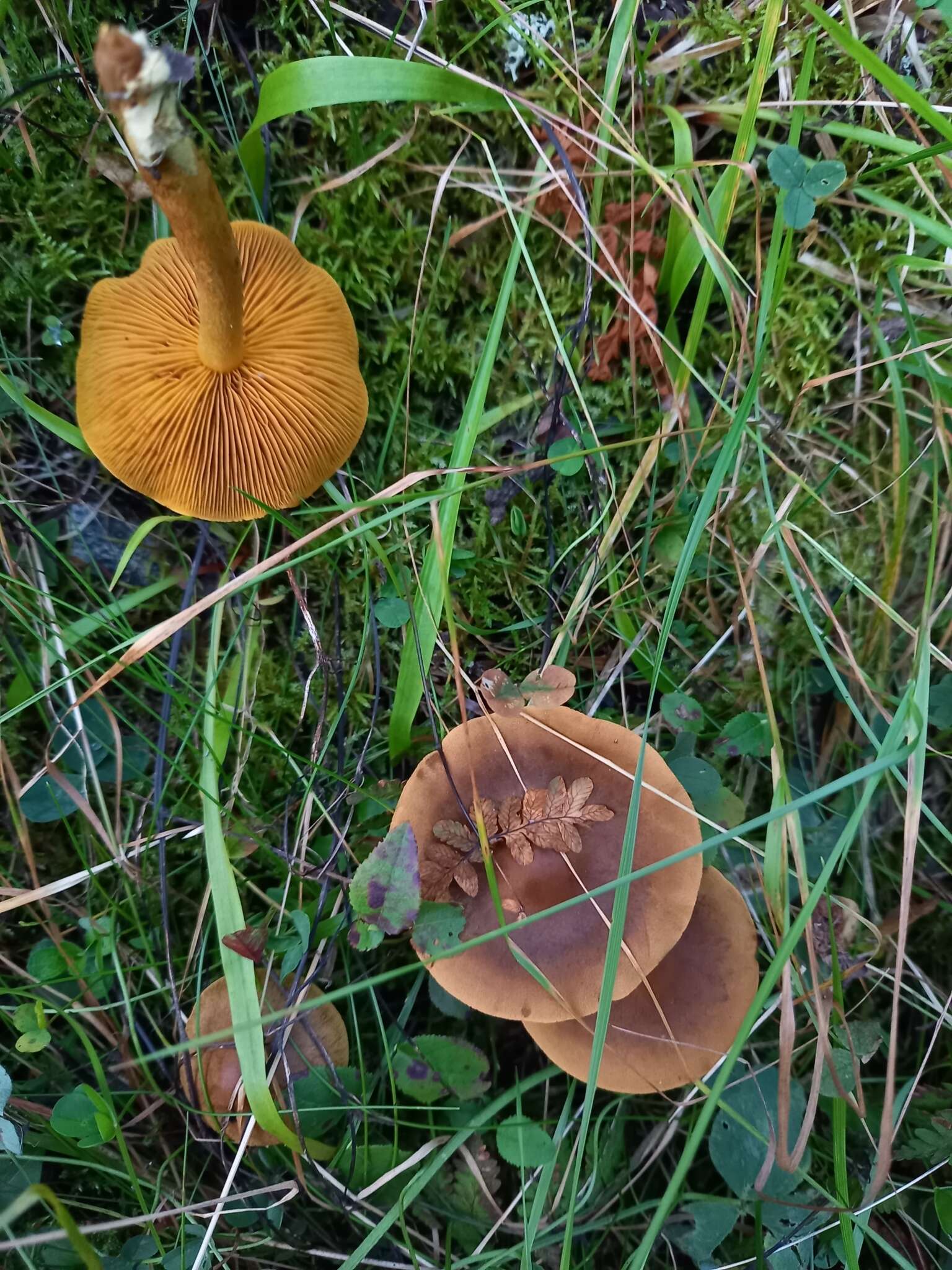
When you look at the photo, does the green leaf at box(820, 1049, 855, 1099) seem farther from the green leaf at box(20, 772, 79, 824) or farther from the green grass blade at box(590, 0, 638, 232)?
the green grass blade at box(590, 0, 638, 232)

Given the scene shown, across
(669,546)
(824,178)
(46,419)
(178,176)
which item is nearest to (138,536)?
(46,419)

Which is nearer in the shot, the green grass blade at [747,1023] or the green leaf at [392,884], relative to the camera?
the green grass blade at [747,1023]

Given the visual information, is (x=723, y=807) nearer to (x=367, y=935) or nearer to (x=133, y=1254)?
(x=367, y=935)

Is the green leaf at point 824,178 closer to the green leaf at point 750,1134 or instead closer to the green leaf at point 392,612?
the green leaf at point 392,612

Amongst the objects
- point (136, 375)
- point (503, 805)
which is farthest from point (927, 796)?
point (136, 375)

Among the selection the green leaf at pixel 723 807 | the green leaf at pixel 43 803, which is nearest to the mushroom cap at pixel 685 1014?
the green leaf at pixel 723 807

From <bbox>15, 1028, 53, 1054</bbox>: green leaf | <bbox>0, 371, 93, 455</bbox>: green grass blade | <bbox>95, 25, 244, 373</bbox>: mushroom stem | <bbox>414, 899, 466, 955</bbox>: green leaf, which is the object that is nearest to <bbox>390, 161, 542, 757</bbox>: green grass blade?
<bbox>414, 899, 466, 955</bbox>: green leaf

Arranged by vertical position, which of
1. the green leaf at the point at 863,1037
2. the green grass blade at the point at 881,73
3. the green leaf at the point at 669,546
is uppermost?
the green grass blade at the point at 881,73
